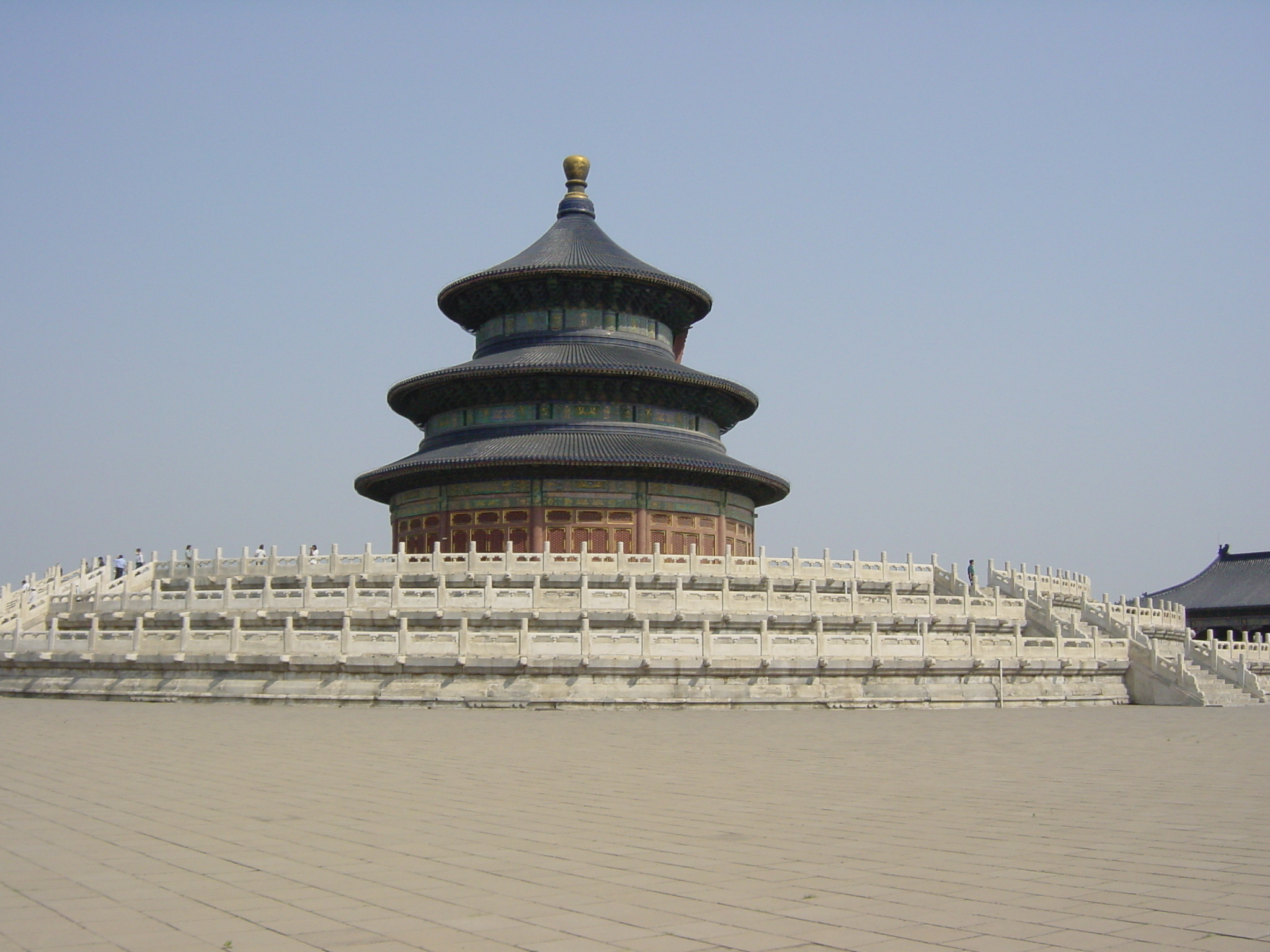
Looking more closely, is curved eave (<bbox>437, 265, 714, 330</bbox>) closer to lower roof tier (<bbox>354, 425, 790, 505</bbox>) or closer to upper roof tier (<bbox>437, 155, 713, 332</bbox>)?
upper roof tier (<bbox>437, 155, 713, 332</bbox>)

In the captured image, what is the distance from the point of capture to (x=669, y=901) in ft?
25.3

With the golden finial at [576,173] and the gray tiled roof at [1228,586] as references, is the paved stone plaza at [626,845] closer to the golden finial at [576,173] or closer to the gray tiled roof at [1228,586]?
the golden finial at [576,173]

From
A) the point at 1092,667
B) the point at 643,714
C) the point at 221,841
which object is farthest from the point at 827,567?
the point at 221,841

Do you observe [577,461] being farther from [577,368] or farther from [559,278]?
[559,278]

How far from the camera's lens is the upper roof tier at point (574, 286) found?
49.7 m

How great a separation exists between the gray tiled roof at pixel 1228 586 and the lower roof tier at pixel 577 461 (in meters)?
34.8

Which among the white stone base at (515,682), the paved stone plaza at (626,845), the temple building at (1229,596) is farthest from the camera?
the temple building at (1229,596)

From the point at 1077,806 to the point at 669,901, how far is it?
5830 millimetres

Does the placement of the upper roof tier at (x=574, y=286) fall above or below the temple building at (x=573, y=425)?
above

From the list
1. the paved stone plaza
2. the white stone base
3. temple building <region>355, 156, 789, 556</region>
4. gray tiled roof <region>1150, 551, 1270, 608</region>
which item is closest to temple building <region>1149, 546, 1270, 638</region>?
gray tiled roof <region>1150, 551, 1270, 608</region>

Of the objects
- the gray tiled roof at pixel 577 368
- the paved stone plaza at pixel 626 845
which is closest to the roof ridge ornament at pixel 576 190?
the gray tiled roof at pixel 577 368

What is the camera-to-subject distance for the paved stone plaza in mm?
6957

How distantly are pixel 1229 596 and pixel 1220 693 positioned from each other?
133 ft

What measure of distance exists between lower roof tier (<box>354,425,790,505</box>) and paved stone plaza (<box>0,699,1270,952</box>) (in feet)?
80.8
